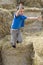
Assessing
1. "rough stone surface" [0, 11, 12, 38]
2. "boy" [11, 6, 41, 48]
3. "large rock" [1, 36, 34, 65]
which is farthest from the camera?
"rough stone surface" [0, 11, 12, 38]

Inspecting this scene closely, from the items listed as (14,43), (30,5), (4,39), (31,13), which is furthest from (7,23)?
(30,5)

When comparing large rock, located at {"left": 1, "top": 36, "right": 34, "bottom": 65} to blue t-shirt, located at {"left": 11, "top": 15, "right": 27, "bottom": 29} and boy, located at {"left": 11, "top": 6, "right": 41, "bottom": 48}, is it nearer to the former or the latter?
boy, located at {"left": 11, "top": 6, "right": 41, "bottom": 48}

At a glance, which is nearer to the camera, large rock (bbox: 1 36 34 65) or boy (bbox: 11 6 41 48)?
boy (bbox: 11 6 41 48)

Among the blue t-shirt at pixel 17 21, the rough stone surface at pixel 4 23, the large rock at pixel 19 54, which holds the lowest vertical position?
the large rock at pixel 19 54

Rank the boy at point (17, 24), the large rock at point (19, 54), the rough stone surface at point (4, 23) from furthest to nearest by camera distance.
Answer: the rough stone surface at point (4, 23) < the large rock at point (19, 54) < the boy at point (17, 24)

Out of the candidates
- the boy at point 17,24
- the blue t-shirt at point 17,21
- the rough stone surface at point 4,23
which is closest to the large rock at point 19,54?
the boy at point 17,24

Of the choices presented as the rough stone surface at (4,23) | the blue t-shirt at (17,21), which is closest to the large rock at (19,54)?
Result: the blue t-shirt at (17,21)

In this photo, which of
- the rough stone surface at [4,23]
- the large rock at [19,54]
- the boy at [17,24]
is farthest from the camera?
the rough stone surface at [4,23]

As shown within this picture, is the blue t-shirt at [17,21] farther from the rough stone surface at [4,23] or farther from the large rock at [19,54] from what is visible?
the rough stone surface at [4,23]

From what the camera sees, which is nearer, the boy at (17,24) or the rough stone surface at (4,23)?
the boy at (17,24)

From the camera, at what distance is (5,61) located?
13.3 feet

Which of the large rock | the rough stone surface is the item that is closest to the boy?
the large rock

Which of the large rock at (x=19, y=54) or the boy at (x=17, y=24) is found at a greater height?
the boy at (x=17, y=24)

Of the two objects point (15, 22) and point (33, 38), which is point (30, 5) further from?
point (15, 22)
